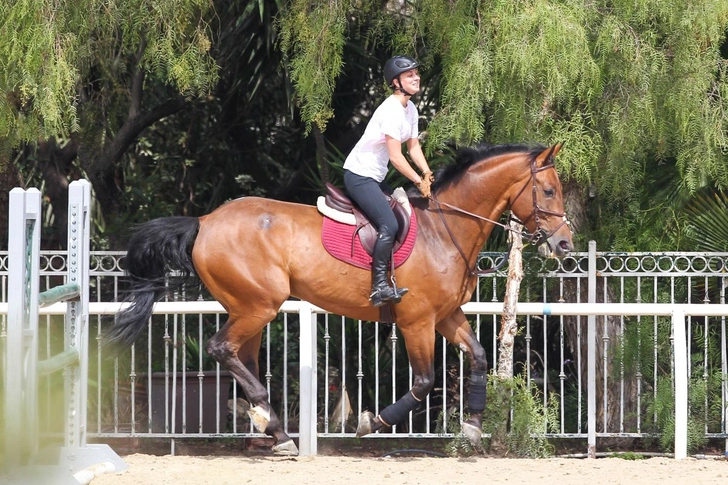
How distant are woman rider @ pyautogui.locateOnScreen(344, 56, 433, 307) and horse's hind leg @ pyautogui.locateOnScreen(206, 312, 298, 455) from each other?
853 mm

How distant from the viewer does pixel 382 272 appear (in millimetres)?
6672

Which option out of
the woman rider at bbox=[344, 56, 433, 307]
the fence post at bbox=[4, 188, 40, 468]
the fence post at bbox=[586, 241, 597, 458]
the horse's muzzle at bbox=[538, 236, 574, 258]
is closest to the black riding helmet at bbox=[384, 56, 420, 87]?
the woman rider at bbox=[344, 56, 433, 307]

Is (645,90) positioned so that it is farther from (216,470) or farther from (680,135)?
(216,470)

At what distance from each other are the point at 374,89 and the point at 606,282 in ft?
13.6

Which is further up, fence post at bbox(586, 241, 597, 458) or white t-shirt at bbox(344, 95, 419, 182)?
white t-shirt at bbox(344, 95, 419, 182)

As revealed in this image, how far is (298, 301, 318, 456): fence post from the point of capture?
7723mm

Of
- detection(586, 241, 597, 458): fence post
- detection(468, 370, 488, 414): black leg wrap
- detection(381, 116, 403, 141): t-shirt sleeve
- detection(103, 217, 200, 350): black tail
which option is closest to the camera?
detection(381, 116, 403, 141): t-shirt sleeve

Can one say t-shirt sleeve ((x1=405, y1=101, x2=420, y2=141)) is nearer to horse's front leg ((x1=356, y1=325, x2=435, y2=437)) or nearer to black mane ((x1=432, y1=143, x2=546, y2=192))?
black mane ((x1=432, y1=143, x2=546, y2=192))

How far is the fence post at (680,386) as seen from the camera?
7590mm

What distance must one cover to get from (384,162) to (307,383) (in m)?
1.89

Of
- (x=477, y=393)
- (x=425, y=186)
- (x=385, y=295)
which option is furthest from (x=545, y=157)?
(x=477, y=393)

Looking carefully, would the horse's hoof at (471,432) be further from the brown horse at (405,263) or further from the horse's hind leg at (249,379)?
the horse's hind leg at (249,379)

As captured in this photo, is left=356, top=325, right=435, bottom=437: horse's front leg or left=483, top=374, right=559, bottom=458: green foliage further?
left=483, top=374, right=559, bottom=458: green foliage

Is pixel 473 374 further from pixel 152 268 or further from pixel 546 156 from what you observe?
pixel 152 268
